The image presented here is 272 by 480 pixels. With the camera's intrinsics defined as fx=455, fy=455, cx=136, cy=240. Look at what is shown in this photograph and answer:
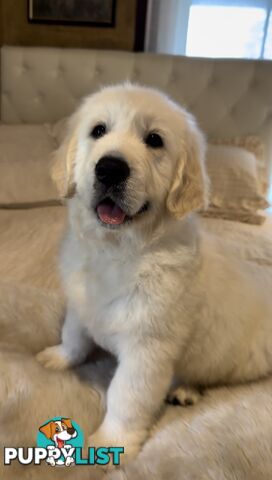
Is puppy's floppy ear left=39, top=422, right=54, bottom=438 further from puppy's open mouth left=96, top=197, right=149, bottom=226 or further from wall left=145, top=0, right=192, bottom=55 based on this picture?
wall left=145, top=0, right=192, bottom=55

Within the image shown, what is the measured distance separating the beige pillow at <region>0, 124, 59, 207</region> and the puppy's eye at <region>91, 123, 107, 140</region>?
114 centimetres

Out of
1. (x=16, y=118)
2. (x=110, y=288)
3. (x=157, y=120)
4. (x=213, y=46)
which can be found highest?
(x=213, y=46)

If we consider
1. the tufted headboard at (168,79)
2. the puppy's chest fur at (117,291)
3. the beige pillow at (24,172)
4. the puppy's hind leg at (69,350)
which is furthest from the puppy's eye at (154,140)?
the tufted headboard at (168,79)

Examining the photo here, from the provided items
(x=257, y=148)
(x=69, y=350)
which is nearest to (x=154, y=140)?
(x=69, y=350)

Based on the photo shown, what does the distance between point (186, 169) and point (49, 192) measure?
4.40 feet

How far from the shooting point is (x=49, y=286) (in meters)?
1.61

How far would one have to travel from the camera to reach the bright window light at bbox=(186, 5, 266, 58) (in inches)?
108

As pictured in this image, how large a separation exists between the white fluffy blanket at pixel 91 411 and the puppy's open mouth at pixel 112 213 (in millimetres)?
449

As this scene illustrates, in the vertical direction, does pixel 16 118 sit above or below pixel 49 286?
above

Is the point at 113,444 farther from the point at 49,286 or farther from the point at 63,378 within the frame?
the point at 49,286

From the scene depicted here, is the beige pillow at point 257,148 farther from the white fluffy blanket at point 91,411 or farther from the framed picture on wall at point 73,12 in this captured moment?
the white fluffy blanket at point 91,411

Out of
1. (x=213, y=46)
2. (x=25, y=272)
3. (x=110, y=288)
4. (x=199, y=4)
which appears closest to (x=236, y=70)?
(x=213, y=46)

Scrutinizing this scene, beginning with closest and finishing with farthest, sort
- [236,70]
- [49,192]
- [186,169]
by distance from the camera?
[186,169] < [49,192] < [236,70]

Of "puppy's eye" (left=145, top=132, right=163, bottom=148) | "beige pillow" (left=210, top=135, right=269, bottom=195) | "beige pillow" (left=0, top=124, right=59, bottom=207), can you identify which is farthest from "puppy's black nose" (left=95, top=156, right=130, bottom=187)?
"beige pillow" (left=210, top=135, right=269, bottom=195)
